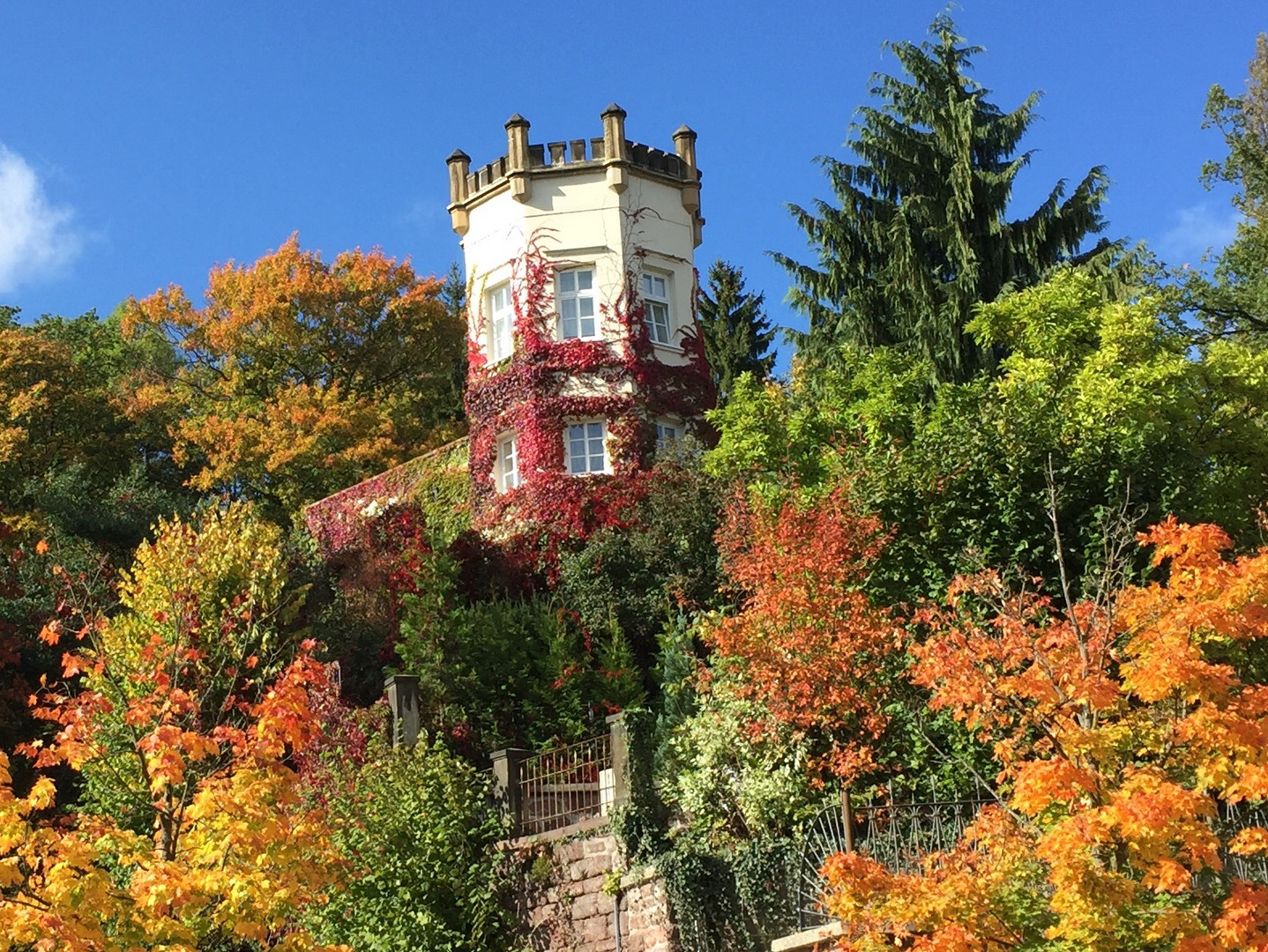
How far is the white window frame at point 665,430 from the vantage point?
2881 cm

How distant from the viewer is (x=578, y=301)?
29.6 metres

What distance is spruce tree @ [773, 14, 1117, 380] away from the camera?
28.2 m

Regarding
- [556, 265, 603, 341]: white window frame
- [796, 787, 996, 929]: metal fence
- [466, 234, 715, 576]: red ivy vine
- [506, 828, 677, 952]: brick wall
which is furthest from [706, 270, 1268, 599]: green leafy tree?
[506, 828, 677, 952]: brick wall

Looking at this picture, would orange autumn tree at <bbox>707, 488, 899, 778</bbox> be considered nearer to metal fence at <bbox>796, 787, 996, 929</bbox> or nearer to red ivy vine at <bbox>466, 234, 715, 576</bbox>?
metal fence at <bbox>796, 787, 996, 929</bbox>

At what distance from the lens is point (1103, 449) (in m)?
21.0

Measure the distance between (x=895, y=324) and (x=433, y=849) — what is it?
14157 mm

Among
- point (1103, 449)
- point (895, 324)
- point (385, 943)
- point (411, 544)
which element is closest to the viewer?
point (385, 943)

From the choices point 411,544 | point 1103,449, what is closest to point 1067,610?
point 1103,449

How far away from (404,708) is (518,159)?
12466 mm

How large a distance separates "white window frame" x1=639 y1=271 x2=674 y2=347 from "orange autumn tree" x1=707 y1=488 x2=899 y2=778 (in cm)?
953

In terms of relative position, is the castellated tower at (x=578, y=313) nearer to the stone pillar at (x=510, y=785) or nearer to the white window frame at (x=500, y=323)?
the white window frame at (x=500, y=323)

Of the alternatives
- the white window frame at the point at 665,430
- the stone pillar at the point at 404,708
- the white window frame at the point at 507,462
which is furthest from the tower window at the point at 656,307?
the stone pillar at the point at 404,708

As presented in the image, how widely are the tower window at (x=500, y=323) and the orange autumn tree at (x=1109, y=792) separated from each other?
54.9 feet

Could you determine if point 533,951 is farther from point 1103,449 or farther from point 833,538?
point 1103,449
